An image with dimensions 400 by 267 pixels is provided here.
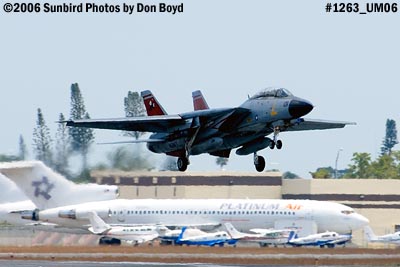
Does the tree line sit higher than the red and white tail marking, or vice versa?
the red and white tail marking

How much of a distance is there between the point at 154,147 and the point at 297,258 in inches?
1109

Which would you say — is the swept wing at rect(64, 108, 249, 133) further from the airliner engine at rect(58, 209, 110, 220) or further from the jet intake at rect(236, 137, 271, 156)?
the airliner engine at rect(58, 209, 110, 220)

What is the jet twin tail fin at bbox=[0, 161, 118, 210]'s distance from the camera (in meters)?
90.6

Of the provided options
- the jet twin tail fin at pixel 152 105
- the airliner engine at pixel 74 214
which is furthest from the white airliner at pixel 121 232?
the jet twin tail fin at pixel 152 105

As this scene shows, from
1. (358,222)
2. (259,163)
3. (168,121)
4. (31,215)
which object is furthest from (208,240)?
(259,163)

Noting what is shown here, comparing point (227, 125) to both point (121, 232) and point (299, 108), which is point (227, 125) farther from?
point (121, 232)

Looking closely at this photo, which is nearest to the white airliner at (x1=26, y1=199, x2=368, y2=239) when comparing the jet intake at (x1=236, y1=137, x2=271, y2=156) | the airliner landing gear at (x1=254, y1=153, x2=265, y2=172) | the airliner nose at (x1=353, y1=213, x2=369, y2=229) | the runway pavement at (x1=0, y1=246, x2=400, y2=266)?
the airliner nose at (x1=353, y1=213, x2=369, y2=229)

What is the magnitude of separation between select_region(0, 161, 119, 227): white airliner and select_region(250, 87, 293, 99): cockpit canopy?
33313 mm

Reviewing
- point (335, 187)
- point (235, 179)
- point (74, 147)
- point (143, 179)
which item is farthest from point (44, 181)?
point (335, 187)

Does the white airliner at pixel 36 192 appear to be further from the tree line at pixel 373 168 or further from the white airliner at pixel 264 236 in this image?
the tree line at pixel 373 168

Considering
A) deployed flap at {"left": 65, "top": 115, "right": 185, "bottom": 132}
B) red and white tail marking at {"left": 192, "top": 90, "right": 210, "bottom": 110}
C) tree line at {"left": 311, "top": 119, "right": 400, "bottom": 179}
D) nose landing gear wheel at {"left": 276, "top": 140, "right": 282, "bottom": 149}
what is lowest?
tree line at {"left": 311, "top": 119, "right": 400, "bottom": 179}

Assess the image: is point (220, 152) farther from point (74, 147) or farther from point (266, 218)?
point (266, 218)

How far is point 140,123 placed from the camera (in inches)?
2402

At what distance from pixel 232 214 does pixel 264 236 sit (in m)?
3.85
